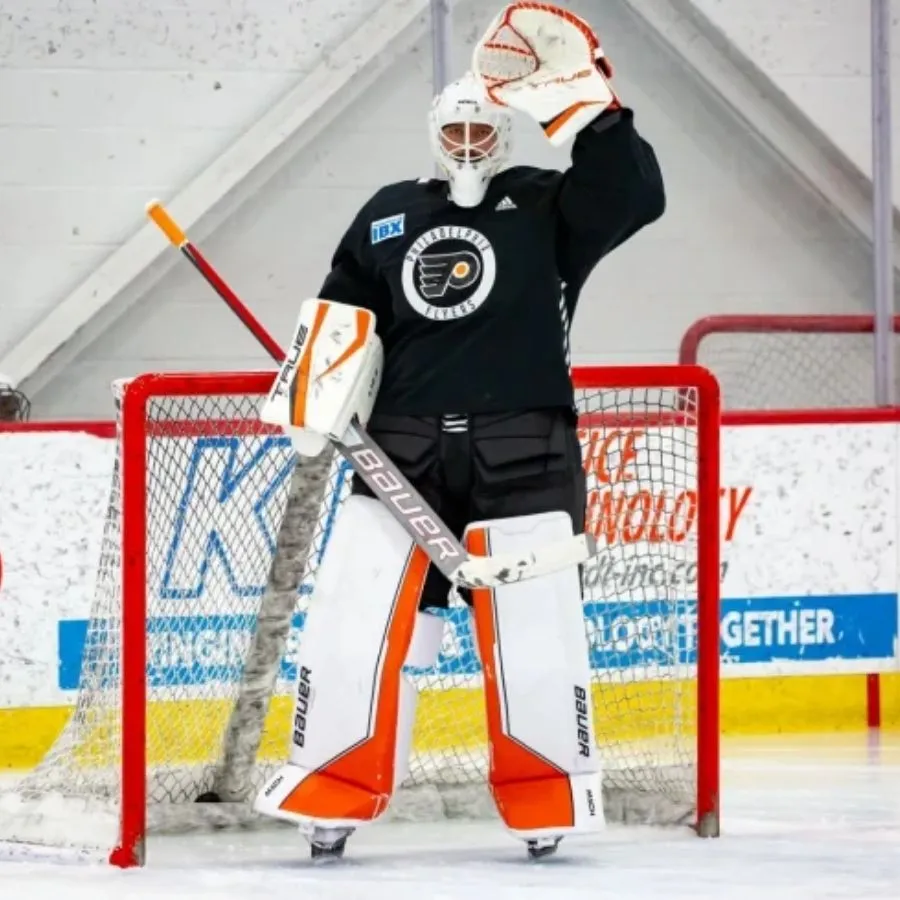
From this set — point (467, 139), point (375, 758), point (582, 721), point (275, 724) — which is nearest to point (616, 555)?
point (275, 724)

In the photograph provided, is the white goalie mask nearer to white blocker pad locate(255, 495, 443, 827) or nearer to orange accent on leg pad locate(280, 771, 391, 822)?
white blocker pad locate(255, 495, 443, 827)

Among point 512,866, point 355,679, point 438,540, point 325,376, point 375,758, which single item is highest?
point 325,376

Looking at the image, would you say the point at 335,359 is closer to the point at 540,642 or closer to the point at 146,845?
the point at 540,642

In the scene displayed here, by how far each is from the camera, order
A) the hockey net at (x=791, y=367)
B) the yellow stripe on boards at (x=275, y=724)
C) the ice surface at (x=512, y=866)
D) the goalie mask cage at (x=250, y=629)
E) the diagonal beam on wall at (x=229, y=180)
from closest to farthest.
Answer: the ice surface at (x=512, y=866) < the goalie mask cage at (x=250, y=629) < the yellow stripe on boards at (x=275, y=724) < the diagonal beam on wall at (x=229, y=180) < the hockey net at (x=791, y=367)

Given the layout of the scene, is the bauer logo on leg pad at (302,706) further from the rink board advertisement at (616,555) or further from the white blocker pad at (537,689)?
the rink board advertisement at (616,555)

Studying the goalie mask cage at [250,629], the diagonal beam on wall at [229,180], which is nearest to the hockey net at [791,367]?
the diagonal beam on wall at [229,180]

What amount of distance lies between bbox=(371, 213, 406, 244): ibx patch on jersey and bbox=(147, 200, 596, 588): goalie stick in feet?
0.84

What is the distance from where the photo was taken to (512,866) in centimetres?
299

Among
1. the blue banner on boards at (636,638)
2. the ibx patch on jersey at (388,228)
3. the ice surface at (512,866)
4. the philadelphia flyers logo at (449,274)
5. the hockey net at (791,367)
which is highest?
the hockey net at (791,367)

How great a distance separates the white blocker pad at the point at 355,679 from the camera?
115 inches

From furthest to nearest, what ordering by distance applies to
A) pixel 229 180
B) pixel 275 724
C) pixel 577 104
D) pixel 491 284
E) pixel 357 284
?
pixel 229 180, pixel 275 724, pixel 357 284, pixel 491 284, pixel 577 104

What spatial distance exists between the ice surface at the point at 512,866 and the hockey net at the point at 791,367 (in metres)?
2.50

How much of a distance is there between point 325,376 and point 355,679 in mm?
410

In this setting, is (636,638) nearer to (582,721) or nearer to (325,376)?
(582,721)
